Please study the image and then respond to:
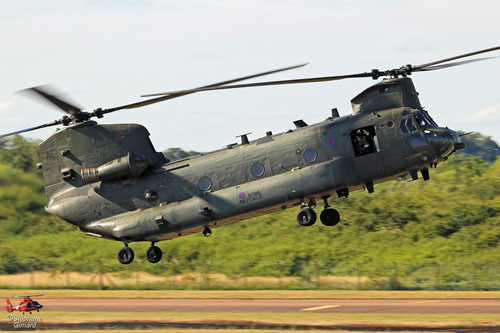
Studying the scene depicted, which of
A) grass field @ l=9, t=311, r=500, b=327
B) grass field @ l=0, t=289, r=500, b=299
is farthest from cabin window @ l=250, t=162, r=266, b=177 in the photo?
grass field @ l=0, t=289, r=500, b=299

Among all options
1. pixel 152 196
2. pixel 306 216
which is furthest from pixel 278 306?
pixel 306 216

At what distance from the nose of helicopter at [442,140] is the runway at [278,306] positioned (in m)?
13.6

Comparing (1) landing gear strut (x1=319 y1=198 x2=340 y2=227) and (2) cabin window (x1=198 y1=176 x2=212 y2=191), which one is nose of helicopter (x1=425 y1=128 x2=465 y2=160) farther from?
(2) cabin window (x1=198 y1=176 x2=212 y2=191)

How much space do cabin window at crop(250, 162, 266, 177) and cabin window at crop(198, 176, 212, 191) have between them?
174cm

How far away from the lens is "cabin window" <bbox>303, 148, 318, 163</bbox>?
26.3m

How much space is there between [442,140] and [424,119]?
1.05 meters

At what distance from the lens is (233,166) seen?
89.7 ft

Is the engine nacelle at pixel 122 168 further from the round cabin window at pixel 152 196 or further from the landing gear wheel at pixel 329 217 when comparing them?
the landing gear wheel at pixel 329 217

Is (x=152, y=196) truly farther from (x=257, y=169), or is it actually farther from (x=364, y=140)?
(x=364, y=140)

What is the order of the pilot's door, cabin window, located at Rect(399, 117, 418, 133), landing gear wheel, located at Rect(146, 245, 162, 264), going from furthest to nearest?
1. landing gear wheel, located at Rect(146, 245, 162, 264)
2. the pilot's door
3. cabin window, located at Rect(399, 117, 418, 133)

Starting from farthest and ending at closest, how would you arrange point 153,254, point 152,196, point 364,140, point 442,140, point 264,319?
point 264,319 → point 153,254 → point 152,196 → point 364,140 → point 442,140

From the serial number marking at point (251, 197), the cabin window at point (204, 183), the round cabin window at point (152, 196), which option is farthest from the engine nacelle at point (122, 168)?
the serial number marking at point (251, 197)

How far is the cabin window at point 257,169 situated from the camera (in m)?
26.9

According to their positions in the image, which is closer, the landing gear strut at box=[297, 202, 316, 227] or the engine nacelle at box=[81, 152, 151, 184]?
the landing gear strut at box=[297, 202, 316, 227]
